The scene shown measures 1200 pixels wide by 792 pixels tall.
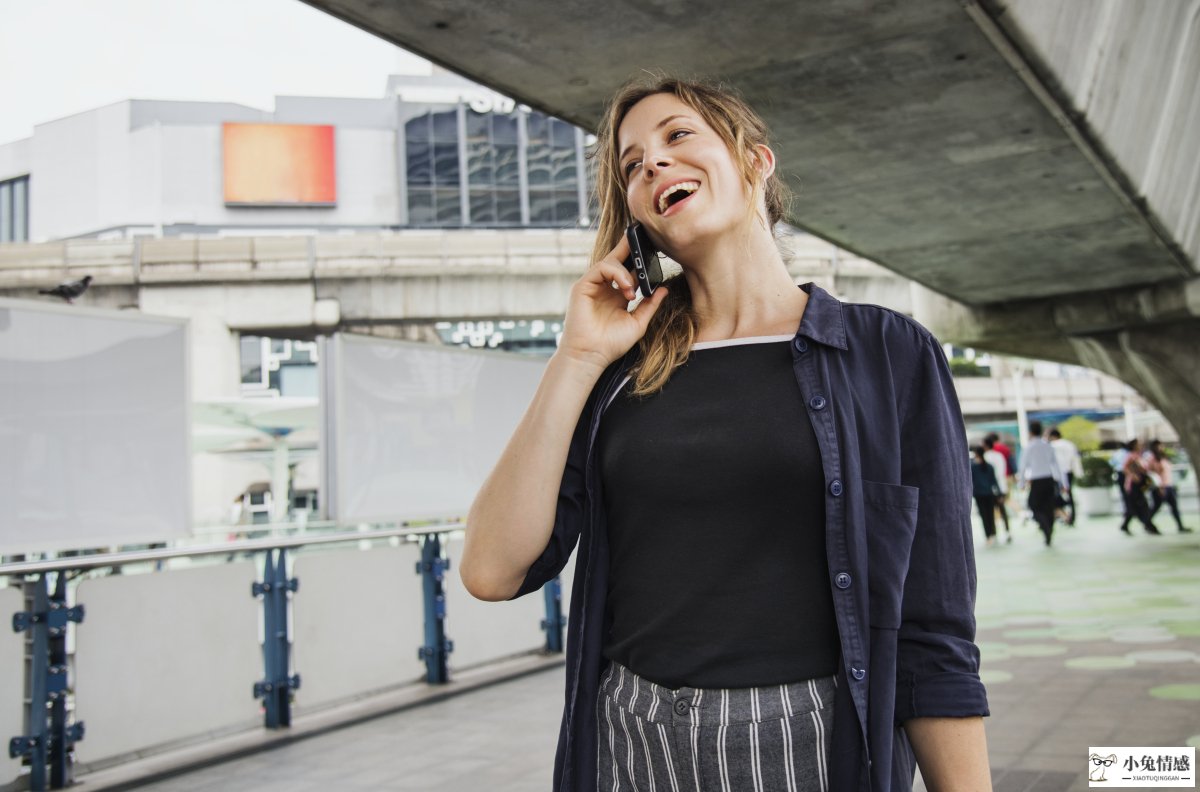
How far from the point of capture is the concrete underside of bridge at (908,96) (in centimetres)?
572

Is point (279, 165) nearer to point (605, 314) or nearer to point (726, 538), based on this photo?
point (605, 314)

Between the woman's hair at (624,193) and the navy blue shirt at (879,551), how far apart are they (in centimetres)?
21

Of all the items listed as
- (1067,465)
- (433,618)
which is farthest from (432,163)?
(433,618)

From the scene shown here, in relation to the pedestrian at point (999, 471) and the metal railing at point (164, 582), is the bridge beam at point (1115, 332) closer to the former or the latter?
the pedestrian at point (999, 471)

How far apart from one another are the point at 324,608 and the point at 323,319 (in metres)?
21.0

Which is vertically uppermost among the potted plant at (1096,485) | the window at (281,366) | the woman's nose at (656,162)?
the window at (281,366)

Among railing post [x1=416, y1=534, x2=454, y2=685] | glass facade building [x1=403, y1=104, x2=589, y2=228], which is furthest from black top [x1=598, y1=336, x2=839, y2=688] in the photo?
glass facade building [x1=403, y1=104, x2=589, y2=228]

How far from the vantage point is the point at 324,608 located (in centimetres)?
760

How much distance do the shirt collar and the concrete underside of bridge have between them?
363 centimetres

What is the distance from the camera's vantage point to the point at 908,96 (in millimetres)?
7176

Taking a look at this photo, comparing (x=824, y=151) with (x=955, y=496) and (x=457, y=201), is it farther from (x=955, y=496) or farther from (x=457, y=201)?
(x=457, y=201)

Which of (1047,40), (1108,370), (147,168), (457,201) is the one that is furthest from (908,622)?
(147,168)

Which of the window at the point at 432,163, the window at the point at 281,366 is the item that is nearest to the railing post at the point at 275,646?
the window at the point at 281,366

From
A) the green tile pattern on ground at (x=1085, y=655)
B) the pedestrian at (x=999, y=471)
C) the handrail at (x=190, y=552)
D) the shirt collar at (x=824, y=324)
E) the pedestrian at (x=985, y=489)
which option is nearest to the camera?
the shirt collar at (x=824, y=324)
